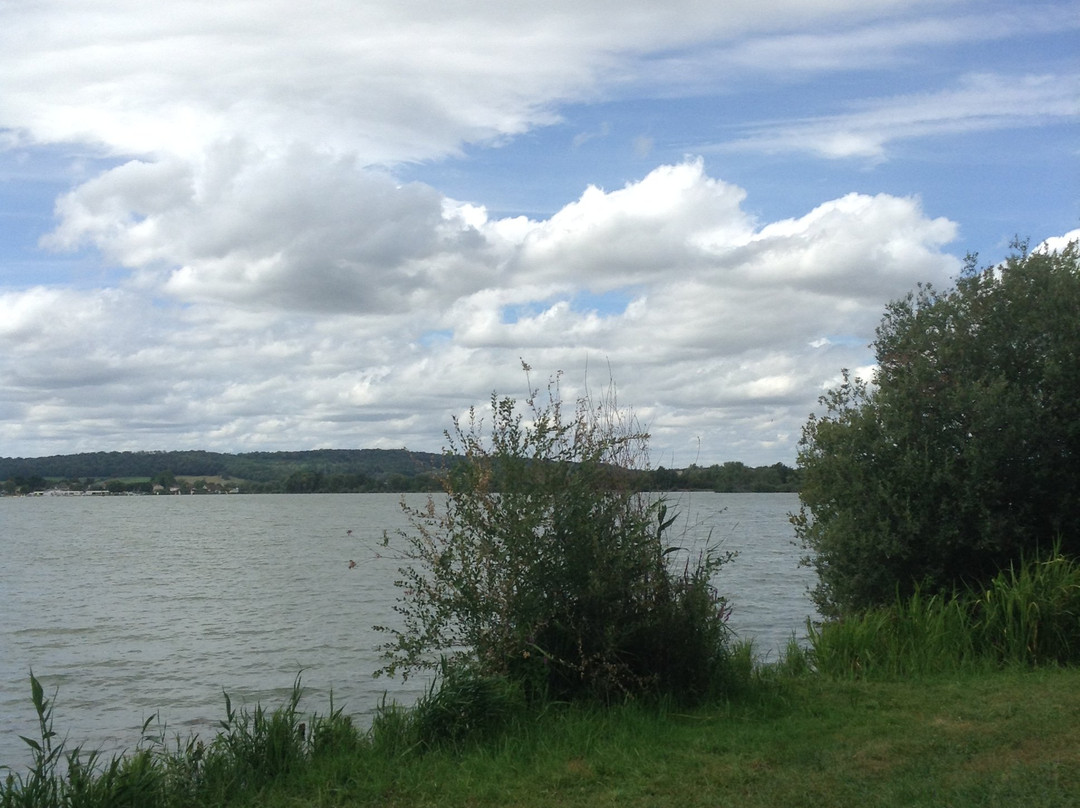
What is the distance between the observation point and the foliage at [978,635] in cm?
1088

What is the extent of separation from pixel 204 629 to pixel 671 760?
65.5 feet

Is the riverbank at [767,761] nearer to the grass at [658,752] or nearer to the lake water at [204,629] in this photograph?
the grass at [658,752]

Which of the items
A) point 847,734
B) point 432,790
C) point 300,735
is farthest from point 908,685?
point 300,735

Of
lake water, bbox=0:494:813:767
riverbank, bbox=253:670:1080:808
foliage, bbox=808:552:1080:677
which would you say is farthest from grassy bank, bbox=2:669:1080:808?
lake water, bbox=0:494:813:767

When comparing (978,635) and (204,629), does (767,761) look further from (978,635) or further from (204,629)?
(204,629)

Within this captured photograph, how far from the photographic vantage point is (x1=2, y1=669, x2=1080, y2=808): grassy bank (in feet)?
22.4

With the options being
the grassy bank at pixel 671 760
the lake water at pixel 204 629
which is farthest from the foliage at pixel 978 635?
the lake water at pixel 204 629

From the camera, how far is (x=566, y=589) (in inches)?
367

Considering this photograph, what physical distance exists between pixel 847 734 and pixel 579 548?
2.77 meters

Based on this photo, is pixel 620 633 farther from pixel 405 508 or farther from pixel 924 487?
pixel 924 487

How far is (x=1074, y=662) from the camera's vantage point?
35.8 feet

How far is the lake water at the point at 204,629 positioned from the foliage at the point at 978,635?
6.27ft

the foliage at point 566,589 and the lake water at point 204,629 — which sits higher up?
the foliage at point 566,589

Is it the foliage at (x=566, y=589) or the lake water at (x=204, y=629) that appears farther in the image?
the lake water at (x=204, y=629)
